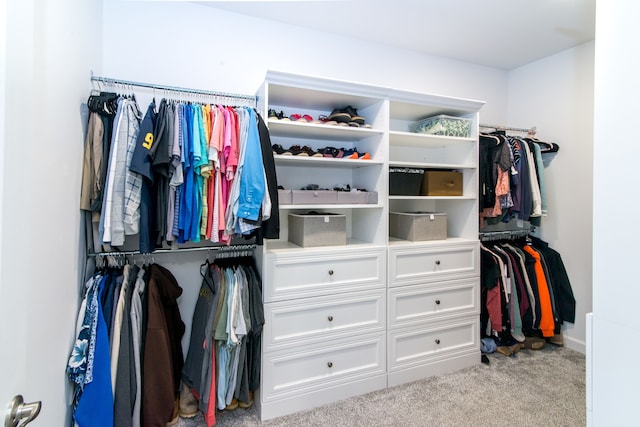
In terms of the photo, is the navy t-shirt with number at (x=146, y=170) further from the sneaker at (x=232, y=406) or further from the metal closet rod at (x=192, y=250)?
the sneaker at (x=232, y=406)

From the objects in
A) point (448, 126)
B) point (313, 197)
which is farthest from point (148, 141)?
point (448, 126)

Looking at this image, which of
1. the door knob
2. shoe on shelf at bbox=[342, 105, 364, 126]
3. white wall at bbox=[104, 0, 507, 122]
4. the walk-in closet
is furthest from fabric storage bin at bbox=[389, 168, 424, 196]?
the door knob

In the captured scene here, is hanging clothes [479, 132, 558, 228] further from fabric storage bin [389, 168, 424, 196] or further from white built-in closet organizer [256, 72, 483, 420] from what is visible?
fabric storage bin [389, 168, 424, 196]

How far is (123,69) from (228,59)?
66 cm

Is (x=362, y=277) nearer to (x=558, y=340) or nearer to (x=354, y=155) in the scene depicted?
(x=354, y=155)

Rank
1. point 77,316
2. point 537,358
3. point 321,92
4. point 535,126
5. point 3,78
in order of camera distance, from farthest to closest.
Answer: point 535,126 → point 537,358 → point 321,92 → point 77,316 → point 3,78

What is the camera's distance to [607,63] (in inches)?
28.9

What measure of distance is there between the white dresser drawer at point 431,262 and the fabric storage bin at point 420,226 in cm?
11

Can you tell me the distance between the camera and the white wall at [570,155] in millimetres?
2736

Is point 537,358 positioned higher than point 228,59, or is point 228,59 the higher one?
point 228,59

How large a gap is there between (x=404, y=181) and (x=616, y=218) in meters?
1.73

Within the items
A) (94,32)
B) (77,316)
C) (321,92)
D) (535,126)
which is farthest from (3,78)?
(535,126)

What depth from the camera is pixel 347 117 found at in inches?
87.0

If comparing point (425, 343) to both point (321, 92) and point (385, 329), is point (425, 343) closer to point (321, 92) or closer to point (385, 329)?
point (385, 329)
